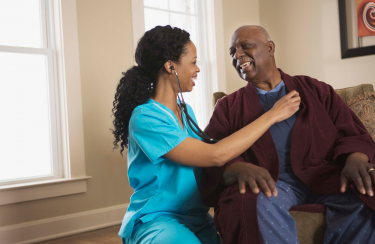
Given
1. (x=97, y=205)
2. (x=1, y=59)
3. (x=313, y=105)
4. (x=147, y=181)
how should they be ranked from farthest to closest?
1. (x=97, y=205)
2. (x=1, y=59)
3. (x=313, y=105)
4. (x=147, y=181)

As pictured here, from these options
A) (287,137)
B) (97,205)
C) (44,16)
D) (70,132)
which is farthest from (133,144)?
(44,16)

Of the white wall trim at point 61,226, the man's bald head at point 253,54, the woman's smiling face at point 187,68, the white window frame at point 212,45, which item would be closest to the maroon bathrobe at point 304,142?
the man's bald head at point 253,54

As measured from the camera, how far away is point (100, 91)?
3.35 meters

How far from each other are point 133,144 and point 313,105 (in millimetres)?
854

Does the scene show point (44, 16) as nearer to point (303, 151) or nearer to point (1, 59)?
point (1, 59)

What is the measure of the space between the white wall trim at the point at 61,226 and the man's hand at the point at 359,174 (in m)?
2.43

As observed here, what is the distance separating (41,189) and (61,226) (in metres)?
0.37

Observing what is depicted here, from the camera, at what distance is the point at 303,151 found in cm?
164

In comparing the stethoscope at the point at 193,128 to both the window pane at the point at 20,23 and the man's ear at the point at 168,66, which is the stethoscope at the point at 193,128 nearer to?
the man's ear at the point at 168,66

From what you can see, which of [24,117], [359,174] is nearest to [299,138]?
[359,174]

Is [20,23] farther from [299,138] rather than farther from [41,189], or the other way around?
[299,138]

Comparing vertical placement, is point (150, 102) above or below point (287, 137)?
above

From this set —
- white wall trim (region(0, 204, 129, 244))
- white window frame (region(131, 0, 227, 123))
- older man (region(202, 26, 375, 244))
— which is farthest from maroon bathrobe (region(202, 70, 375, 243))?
white window frame (region(131, 0, 227, 123))

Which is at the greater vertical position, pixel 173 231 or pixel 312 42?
pixel 312 42
